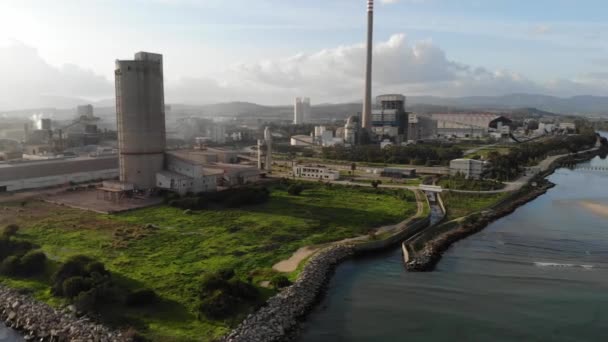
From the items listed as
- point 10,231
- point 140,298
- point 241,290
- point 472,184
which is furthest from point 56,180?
point 472,184

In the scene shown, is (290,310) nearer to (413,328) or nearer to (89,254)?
(413,328)

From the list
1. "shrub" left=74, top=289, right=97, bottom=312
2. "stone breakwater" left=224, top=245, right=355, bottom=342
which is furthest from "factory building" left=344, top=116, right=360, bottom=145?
"shrub" left=74, top=289, right=97, bottom=312

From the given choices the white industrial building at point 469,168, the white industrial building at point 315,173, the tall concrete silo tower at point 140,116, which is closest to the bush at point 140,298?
the tall concrete silo tower at point 140,116

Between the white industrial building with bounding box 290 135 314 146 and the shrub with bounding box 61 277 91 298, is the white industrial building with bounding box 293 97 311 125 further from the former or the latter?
the shrub with bounding box 61 277 91 298

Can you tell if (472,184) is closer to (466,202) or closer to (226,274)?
(466,202)

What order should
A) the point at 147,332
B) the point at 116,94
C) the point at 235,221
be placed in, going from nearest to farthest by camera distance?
the point at 147,332 → the point at 235,221 → the point at 116,94

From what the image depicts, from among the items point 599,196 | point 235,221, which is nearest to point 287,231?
point 235,221

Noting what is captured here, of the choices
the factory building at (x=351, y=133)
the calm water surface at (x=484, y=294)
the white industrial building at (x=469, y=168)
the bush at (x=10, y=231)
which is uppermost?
the factory building at (x=351, y=133)

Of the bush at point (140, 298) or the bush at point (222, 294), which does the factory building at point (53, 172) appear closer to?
the bush at point (140, 298)
